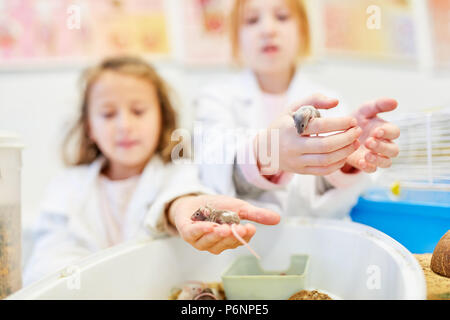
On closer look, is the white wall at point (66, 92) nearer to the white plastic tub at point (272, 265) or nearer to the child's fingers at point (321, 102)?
the white plastic tub at point (272, 265)

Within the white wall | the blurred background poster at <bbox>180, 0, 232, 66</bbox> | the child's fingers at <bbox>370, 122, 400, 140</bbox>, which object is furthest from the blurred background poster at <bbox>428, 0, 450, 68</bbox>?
the child's fingers at <bbox>370, 122, 400, 140</bbox>

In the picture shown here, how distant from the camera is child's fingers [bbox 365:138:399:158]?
50 centimetres

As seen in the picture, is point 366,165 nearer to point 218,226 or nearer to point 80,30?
point 218,226

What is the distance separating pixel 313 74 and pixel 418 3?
458mm

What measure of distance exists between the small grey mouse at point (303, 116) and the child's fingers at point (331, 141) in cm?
2

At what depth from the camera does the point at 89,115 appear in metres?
1.01

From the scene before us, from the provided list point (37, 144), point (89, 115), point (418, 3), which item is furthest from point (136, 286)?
point (418, 3)

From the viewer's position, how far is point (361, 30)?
1291 millimetres

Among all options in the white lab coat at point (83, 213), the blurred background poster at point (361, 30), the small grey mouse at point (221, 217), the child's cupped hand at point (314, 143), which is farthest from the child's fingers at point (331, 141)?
the blurred background poster at point (361, 30)

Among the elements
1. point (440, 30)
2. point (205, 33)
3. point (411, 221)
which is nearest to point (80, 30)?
point (205, 33)

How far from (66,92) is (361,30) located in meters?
1.01

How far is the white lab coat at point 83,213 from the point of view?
0.80m

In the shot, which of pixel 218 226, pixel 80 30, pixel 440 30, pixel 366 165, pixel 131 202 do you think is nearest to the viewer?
pixel 218 226
